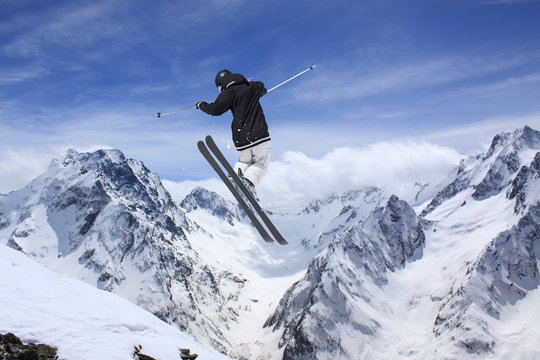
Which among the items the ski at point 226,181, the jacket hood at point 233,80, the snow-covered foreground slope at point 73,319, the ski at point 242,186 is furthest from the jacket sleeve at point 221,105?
the snow-covered foreground slope at point 73,319

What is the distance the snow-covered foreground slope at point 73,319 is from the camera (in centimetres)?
1225

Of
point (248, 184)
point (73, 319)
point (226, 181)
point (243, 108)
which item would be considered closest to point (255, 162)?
point (248, 184)

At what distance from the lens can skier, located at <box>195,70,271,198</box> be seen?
1251cm

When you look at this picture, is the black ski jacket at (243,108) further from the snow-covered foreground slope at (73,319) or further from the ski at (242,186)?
the snow-covered foreground slope at (73,319)

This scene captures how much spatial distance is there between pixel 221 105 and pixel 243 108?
75 cm

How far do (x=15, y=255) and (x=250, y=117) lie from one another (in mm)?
14433

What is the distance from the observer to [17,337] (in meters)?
11.5

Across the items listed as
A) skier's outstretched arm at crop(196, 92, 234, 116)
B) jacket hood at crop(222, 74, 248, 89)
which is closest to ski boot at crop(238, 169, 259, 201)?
skier's outstretched arm at crop(196, 92, 234, 116)

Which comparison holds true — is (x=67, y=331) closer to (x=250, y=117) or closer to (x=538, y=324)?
(x=250, y=117)

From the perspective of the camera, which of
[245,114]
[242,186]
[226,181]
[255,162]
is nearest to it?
[245,114]

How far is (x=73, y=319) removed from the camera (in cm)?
1391

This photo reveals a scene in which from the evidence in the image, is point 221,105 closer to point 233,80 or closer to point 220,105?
point 220,105

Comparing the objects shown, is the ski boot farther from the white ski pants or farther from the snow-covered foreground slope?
the snow-covered foreground slope

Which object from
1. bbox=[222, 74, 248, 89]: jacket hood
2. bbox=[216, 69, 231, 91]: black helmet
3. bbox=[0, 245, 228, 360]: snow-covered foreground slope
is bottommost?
bbox=[0, 245, 228, 360]: snow-covered foreground slope
